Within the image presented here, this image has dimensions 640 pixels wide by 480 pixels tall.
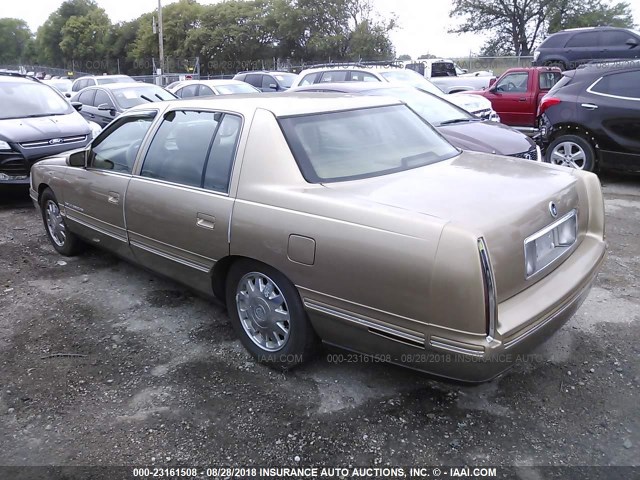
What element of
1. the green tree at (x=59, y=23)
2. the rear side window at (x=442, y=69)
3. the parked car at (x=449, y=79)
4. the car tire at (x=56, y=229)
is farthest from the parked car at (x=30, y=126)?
the green tree at (x=59, y=23)

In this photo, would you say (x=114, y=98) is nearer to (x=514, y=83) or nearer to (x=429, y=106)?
(x=429, y=106)

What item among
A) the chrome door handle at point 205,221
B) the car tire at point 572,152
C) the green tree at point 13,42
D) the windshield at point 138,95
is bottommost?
the chrome door handle at point 205,221

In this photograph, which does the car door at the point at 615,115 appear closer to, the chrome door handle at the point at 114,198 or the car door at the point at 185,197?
the car door at the point at 185,197

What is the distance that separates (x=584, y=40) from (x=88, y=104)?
12.5 metres

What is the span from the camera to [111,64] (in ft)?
224

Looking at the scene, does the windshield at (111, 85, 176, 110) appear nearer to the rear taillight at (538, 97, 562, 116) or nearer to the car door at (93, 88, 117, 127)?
the car door at (93, 88, 117, 127)

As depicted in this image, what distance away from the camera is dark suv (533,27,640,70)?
14.1 m

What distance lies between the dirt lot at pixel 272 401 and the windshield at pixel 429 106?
345 centimetres

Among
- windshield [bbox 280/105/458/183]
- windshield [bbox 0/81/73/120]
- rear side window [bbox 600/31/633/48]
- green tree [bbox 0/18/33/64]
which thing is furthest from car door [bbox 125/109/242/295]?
green tree [bbox 0/18/33/64]

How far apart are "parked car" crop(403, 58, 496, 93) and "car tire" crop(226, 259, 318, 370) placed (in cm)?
1491

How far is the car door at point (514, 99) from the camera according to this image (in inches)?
497

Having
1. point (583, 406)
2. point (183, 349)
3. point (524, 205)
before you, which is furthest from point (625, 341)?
point (183, 349)

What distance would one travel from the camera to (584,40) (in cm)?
A: 1502

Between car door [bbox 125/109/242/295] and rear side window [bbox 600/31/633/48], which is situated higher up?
rear side window [bbox 600/31/633/48]
